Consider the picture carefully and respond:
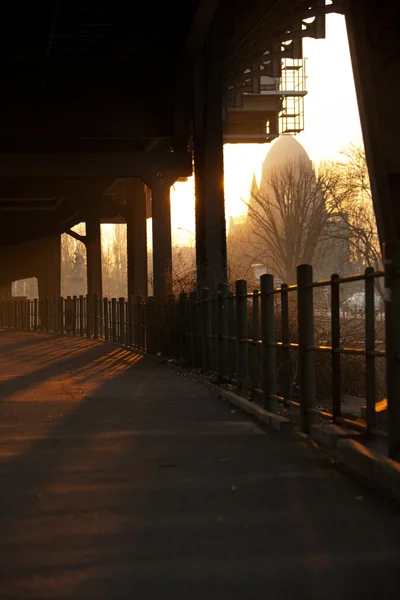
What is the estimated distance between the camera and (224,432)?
996 cm

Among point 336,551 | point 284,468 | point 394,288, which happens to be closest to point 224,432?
point 284,468

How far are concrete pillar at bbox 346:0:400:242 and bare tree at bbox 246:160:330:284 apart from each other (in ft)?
168

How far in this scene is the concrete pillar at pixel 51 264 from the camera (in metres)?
→ 57.3

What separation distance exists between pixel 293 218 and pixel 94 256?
20722 millimetres

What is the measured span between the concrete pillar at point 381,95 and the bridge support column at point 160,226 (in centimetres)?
1636

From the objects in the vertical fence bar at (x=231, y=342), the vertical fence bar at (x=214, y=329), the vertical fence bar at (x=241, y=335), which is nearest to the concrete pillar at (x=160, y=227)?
the vertical fence bar at (x=214, y=329)

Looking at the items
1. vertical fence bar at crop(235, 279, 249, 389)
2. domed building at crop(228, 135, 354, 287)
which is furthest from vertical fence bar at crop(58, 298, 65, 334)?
vertical fence bar at crop(235, 279, 249, 389)

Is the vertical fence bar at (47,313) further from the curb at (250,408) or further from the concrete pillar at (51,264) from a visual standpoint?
the curb at (250,408)

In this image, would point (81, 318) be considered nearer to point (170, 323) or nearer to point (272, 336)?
point (170, 323)

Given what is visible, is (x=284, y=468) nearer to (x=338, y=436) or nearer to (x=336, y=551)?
(x=338, y=436)

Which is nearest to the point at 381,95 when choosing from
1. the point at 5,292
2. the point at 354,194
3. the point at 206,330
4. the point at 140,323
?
the point at 206,330

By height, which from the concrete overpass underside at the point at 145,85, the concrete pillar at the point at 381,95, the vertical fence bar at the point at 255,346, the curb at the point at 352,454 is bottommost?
the curb at the point at 352,454

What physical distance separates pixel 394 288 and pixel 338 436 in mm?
1630

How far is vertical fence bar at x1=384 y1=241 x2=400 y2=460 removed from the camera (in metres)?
6.67
